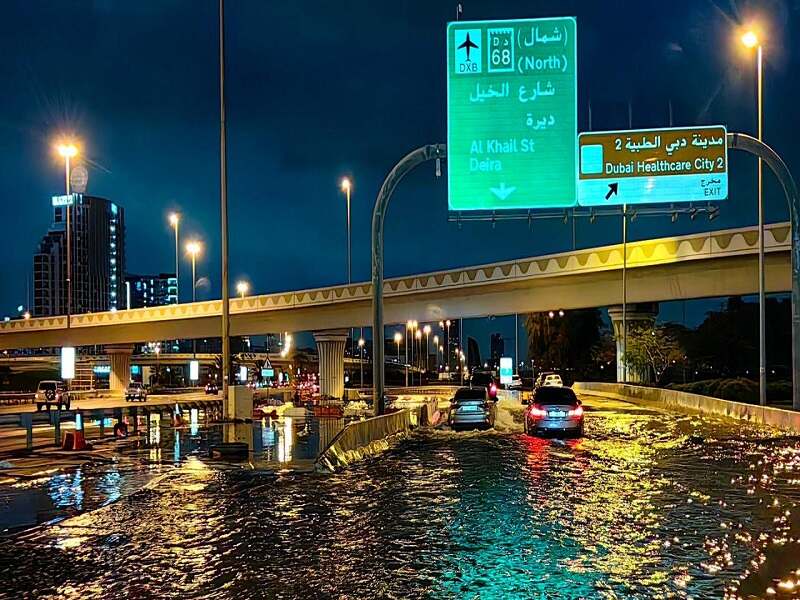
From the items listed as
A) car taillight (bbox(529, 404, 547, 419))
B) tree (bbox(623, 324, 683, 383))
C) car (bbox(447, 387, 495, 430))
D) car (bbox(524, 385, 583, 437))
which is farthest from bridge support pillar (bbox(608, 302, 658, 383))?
car taillight (bbox(529, 404, 547, 419))

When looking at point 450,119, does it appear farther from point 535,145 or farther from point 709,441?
point 709,441

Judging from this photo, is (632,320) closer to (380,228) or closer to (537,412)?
(537,412)

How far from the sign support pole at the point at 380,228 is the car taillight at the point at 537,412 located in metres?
5.02

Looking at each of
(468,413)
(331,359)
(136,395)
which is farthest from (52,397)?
(468,413)

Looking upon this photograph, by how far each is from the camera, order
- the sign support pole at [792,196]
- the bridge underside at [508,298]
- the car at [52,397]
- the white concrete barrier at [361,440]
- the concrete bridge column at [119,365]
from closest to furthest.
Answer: the white concrete barrier at [361,440] < the sign support pole at [792,196] < the bridge underside at [508,298] < the car at [52,397] < the concrete bridge column at [119,365]

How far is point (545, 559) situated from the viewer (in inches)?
419

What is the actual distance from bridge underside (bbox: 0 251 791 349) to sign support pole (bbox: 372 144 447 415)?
1963 cm

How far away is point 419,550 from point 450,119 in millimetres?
16688

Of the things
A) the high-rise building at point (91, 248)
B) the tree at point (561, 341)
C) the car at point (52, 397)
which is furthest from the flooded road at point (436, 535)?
the high-rise building at point (91, 248)

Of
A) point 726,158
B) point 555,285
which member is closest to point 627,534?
point 726,158

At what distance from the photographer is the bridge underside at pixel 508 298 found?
46.2 metres

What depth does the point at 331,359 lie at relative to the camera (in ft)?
240

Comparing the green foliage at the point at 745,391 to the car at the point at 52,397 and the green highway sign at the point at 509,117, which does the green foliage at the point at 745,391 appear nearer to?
the green highway sign at the point at 509,117

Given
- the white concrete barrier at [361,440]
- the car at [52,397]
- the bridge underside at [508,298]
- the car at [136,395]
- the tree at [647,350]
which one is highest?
the bridge underside at [508,298]
